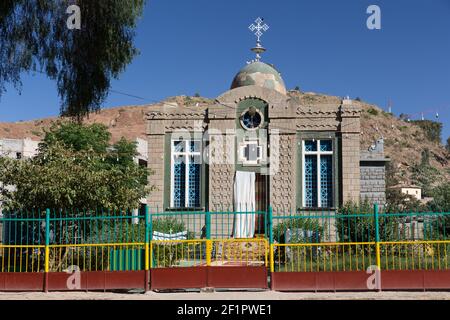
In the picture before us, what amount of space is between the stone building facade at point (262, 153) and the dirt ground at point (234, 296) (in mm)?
8783

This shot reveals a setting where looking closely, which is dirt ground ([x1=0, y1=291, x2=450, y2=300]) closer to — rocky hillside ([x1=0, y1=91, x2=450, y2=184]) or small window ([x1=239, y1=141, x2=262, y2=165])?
small window ([x1=239, y1=141, x2=262, y2=165])

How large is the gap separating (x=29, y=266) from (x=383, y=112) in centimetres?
7556

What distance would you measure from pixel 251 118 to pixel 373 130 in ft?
184

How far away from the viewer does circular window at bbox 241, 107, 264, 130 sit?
21.6m

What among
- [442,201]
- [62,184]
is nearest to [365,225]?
[442,201]

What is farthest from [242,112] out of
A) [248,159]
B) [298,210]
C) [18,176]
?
[18,176]

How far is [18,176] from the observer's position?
617 inches

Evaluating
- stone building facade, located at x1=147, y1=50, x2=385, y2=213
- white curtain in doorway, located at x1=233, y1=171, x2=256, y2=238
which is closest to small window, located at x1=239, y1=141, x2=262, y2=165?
stone building facade, located at x1=147, y1=50, x2=385, y2=213

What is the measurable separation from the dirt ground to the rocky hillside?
57210 mm

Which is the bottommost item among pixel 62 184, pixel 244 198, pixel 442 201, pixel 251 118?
pixel 442 201

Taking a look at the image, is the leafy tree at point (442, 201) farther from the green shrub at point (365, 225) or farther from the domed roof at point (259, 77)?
the domed roof at point (259, 77)

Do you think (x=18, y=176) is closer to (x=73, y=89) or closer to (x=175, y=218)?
(x=73, y=89)

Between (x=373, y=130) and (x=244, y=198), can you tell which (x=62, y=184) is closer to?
(x=244, y=198)

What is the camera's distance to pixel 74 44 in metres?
15.9
